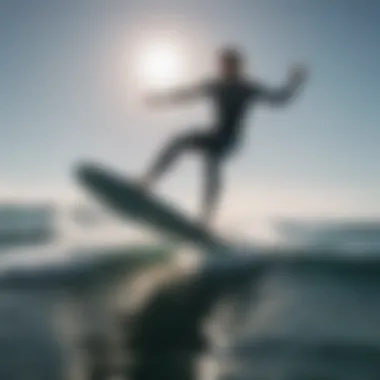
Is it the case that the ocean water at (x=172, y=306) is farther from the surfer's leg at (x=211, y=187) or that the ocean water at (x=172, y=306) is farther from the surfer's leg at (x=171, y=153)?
the surfer's leg at (x=171, y=153)

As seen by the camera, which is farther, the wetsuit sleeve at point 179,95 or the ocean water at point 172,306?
the wetsuit sleeve at point 179,95

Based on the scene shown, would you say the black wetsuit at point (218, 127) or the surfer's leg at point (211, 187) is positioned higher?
the black wetsuit at point (218, 127)

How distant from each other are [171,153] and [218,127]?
252 mm

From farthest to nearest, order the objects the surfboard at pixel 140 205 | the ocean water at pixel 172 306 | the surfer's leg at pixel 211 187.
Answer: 1. the surfboard at pixel 140 205
2. the surfer's leg at pixel 211 187
3. the ocean water at pixel 172 306

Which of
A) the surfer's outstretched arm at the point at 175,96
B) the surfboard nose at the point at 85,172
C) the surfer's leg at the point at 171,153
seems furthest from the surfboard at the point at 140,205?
the surfer's outstretched arm at the point at 175,96

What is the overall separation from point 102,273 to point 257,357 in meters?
0.79

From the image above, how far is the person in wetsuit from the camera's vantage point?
9.18ft

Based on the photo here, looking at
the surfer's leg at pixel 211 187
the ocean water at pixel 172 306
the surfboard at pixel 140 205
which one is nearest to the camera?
the ocean water at pixel 172 306

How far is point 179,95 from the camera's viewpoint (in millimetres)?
2809

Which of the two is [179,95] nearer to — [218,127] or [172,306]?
[218,127]

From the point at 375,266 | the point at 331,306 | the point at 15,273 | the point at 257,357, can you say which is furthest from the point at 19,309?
the point at 375,266

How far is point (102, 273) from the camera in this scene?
3.03 meters

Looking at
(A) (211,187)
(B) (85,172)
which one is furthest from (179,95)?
(B) (85,172)

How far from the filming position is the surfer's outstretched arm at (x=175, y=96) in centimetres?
280
